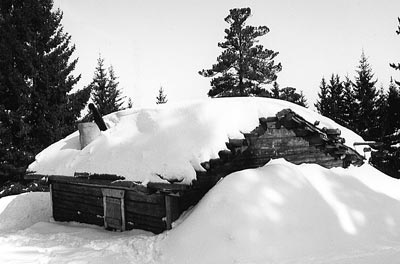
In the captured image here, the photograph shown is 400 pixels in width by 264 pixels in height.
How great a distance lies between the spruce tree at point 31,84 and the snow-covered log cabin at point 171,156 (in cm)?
1012

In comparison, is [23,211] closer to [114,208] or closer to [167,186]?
[114,208]

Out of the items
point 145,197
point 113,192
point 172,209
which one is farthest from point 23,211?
point 172,209

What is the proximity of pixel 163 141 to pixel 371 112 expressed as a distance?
86.2 ft

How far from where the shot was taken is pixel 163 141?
9.95 metres

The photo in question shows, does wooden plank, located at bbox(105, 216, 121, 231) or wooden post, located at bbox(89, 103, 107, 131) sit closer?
wooden plank, located at bbox(105, 216, 121, 231)

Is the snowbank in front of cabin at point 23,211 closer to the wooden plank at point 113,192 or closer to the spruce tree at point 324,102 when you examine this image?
the wooden plank at point 113,192

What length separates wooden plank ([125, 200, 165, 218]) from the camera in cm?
948

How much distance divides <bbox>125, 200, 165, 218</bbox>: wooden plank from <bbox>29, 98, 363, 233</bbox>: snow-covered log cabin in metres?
0.03

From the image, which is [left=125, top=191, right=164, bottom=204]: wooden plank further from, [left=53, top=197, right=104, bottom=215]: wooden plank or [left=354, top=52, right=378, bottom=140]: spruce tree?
[left=354, top=52, right=378, bottom=140]: spruce tree

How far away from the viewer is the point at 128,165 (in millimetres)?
9875

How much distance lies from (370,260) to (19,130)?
2136 centimetres

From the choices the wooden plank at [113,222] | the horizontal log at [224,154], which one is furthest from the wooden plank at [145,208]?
the horizontal log at [224,154]

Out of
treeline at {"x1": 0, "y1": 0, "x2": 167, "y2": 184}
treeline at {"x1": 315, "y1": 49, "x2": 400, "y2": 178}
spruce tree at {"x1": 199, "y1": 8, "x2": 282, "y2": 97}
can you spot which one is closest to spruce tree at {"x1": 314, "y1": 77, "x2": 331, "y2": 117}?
treeline at {"x1": 315, "y1": 49, "x2": 400, "y2": 178}

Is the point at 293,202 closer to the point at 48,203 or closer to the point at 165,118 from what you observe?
the point at 165,118
